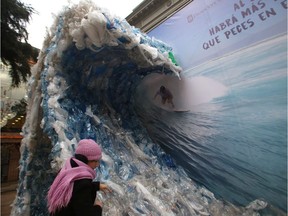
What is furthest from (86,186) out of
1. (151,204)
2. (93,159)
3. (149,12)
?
(149,12)

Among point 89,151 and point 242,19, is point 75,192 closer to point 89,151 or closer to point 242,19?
point 89,151

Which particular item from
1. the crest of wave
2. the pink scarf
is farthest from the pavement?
the pink scarf

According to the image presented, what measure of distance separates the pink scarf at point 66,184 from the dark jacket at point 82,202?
3cm

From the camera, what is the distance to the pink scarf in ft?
5.51

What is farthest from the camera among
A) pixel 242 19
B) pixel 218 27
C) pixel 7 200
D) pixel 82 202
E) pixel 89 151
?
pixel 7 200

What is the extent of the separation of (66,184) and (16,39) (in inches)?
301

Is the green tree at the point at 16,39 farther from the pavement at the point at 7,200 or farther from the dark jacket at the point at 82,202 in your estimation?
the dark jacket at the point at 82,202

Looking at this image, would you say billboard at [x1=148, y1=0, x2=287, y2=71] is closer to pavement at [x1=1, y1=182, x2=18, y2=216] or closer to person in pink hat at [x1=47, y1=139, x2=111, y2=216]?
person in pink hat at [x1=47, y1=139, x2=111, y2=216]

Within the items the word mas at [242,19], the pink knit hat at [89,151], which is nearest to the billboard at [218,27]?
the word mas at [242,19]

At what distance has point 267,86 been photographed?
2.67 m

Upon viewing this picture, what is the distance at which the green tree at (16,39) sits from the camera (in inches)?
297

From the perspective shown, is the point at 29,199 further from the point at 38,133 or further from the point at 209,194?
the point at 209,194

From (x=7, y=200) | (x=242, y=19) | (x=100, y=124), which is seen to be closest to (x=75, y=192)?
(x=100, y=124)

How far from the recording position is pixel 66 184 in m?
1.70
